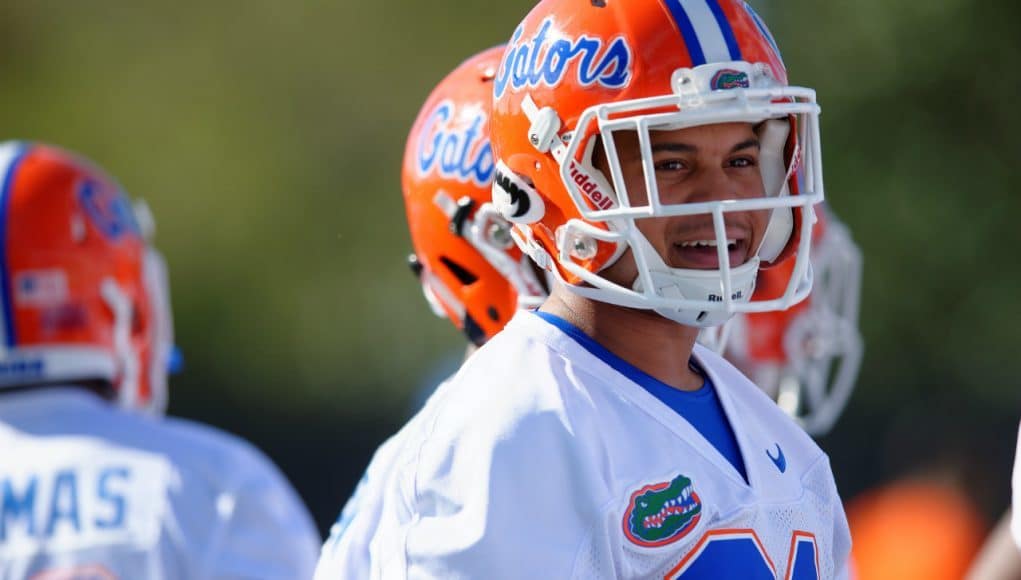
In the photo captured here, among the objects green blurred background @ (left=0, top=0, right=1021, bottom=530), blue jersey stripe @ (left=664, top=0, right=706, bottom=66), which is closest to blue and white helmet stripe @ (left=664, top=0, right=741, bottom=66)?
blue jersey stripe @ (left=664, top=0, right=706, bottom=66)

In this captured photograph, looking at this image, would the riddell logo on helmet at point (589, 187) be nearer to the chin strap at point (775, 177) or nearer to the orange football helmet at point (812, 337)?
the chin strap at point (775, 177)

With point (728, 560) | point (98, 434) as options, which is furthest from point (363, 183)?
point (728, 560)

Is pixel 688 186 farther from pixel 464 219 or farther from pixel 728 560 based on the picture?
pixel 464 219

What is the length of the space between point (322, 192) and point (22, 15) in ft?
8.39

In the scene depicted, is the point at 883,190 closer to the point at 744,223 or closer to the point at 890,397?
the point at 890,397

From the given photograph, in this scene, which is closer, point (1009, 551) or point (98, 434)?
point (1009, 551)

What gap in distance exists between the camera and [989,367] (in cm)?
856

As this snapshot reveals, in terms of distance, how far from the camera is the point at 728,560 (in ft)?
7.78

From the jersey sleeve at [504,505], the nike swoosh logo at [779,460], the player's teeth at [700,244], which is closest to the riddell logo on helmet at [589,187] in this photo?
the player's teeth at [700,244]

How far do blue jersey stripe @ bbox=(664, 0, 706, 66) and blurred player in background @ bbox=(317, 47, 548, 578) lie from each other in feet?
2.40

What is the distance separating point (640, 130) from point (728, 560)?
646 millimetres

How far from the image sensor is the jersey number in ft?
7.68

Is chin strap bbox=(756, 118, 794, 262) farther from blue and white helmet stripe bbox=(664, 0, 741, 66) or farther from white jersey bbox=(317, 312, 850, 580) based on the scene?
white jersey bbox=(317, 312, 850, 580)

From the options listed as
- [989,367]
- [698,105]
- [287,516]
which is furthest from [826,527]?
[989,367]
